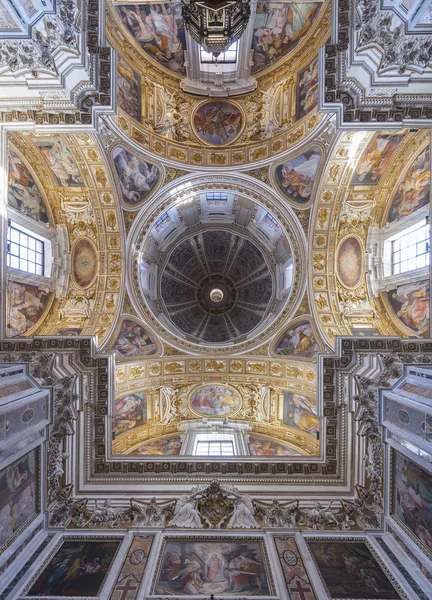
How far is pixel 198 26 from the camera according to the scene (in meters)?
11.0

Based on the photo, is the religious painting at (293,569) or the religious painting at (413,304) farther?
the religious painting at (413,304)

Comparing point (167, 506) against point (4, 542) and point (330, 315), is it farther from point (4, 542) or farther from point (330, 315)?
point (330, 315)

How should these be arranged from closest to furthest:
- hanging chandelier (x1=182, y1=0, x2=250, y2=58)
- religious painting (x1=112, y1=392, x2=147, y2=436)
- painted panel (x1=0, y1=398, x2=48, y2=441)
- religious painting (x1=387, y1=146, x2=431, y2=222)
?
painted panel (x1=0, y1=398, x2=48, y2=441) < hanging chandelier (x1=182, y1=0, x2=250, y2=58) < religious painting (x1=387, y1=146, x2=431, y2=222) < religious painting (x1=112, y1=392, x2=147, y2=436)

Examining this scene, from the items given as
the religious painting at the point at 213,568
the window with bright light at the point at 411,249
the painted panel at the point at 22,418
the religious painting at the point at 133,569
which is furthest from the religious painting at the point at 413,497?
the painted panel at the point at 22,418

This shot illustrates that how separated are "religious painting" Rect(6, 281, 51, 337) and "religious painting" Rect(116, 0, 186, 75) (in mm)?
11491

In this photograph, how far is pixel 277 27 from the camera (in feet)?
52.2

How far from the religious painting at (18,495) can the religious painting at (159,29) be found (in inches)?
646

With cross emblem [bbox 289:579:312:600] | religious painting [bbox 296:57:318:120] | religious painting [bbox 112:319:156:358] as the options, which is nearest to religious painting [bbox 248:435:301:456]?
religious painting [bbox 112:319:156:358]

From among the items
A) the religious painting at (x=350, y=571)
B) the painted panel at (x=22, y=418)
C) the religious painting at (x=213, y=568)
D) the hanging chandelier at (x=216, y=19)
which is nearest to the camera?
the painted panel at (x=22, y=418)

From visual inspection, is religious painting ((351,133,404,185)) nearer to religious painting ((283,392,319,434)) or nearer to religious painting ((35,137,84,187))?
religious painting ((283,392,319,434))

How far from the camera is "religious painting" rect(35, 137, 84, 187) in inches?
607

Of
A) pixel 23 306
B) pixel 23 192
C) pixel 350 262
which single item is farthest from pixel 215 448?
pixel 23 192

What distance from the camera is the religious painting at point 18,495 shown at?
395 inches

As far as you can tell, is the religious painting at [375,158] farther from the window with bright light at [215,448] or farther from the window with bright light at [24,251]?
the window with bright light at [24,251]
